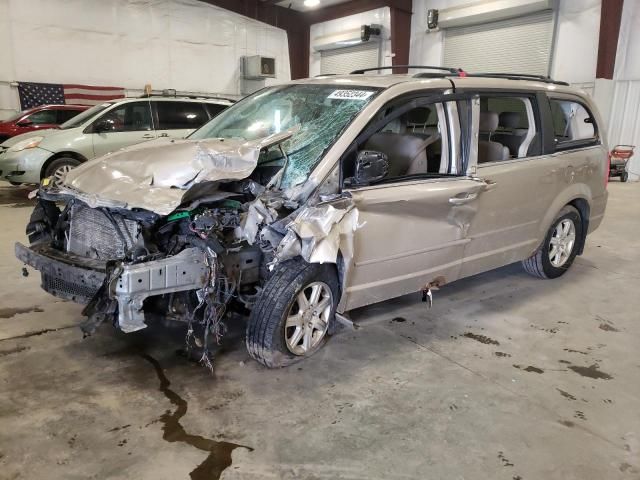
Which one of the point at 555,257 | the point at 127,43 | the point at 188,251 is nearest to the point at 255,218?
the point at 188,251

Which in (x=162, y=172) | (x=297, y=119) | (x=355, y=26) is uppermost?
(x=355, y=26)

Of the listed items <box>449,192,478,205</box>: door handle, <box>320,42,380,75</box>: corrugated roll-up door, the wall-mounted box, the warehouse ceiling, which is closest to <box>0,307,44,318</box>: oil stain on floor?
<box>449,192,478,205</box>: door handle

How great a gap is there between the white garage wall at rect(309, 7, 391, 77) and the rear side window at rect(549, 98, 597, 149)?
11.7m

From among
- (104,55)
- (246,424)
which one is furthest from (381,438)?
(104,55)

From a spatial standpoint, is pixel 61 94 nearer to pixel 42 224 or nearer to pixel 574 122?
pixel 42 224

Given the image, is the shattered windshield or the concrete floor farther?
the shattered windshield

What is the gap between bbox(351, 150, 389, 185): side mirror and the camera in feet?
9.46

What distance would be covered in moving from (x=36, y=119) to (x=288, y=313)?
30.1 ft

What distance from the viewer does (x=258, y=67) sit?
51.3 ft

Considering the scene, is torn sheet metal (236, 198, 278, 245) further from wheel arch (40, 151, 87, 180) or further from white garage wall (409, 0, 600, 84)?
white garage wall (409, 0, 600, 84)

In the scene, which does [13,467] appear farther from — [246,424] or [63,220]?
[63,220]

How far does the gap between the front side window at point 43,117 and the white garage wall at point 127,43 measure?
371cm

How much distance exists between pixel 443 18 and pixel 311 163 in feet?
43.7

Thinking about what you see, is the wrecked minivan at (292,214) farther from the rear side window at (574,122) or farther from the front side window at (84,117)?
the front side window at (84,117)
